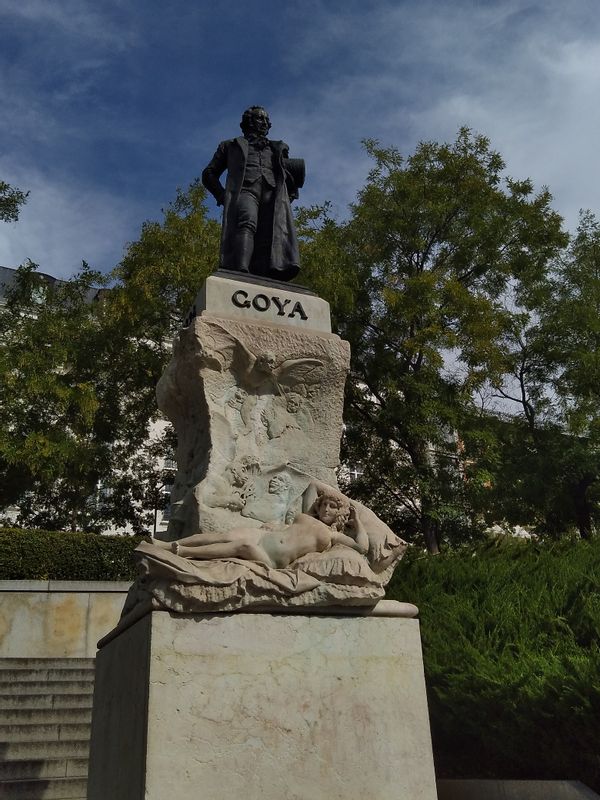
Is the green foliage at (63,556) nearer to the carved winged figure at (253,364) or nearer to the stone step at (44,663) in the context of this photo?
the stone step at (44,663)

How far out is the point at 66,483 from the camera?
17.6 m

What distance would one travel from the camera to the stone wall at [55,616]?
11984 millimetres

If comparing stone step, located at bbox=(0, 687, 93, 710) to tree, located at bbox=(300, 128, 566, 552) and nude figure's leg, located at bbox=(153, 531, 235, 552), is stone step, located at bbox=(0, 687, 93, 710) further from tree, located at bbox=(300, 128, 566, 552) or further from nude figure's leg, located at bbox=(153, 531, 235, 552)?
tree, located at bbox=(300, 128, 566, 552)

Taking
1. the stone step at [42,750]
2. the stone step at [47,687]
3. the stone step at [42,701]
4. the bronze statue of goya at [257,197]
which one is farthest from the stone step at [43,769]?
the bronze statue of goya at [257,197]

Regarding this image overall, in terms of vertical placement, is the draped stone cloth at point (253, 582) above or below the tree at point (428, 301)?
below

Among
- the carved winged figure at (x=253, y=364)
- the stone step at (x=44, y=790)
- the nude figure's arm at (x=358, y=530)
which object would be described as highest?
the carved winged figure at (x=253, y=364)

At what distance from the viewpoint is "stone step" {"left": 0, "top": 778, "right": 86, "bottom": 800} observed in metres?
7.12

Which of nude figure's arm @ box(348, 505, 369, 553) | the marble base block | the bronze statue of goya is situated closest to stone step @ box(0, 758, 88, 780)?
the marble base block

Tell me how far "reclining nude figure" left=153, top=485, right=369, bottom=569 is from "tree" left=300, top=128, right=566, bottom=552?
1127cm

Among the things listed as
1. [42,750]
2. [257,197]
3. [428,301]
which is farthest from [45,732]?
[428,301]

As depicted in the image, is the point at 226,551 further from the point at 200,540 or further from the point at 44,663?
the point at 44,663

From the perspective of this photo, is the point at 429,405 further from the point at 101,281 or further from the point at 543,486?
the point at 101,281

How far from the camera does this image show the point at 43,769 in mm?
7613

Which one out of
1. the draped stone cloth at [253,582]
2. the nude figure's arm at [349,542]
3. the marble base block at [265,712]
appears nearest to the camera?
the marble base block at [265,712]
